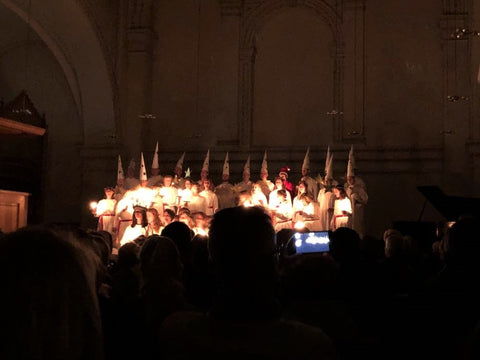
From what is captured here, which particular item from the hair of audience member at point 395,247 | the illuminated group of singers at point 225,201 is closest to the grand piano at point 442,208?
the illuminated group of singers at point 225,201

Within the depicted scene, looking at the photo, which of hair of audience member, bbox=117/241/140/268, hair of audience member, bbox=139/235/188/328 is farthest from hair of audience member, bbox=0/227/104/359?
hair of audience member, bbox=117/241/140/268

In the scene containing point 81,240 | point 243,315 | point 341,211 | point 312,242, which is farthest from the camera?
point 341,211

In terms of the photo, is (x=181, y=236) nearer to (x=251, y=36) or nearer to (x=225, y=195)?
(x=225, y=195)

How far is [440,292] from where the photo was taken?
11.0 feet

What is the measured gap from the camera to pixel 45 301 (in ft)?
Result: 6.03

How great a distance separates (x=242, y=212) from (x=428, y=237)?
10.4 m

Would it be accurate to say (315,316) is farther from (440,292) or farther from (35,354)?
(35,354)

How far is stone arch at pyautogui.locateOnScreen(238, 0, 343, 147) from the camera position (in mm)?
16375

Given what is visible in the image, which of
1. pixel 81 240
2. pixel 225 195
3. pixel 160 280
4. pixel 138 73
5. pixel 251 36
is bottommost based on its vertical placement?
pixel 160 280

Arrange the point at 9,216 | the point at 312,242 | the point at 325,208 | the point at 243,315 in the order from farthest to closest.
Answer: the point at 325,208 < the point at 9,216 < the point at 312,242 < the point at 243,315

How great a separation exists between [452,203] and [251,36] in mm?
7267

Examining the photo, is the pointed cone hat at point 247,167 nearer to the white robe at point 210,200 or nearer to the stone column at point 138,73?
the white robe at point 210,200

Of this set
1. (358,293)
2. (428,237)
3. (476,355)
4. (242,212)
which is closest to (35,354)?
(242,212)

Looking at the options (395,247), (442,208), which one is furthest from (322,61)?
(395,247)
